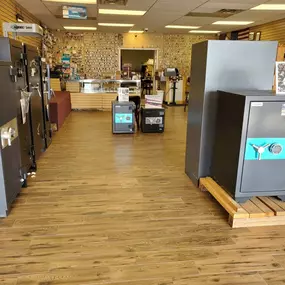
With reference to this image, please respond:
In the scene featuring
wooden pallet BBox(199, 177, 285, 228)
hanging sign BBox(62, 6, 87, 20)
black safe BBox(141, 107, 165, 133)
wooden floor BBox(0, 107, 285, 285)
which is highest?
hanging sign BBox(62, 6, 87, 20)

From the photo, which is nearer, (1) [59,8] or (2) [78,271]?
(2) [78,271]

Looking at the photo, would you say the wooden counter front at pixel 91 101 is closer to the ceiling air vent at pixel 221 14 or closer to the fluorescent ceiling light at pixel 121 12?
the fluorescent ceiling light at pixel 121 12

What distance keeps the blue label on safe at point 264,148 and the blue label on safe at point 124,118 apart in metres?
3.67

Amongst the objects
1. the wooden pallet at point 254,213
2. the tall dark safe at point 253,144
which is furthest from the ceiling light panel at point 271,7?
the wooden pallet at point 254,213

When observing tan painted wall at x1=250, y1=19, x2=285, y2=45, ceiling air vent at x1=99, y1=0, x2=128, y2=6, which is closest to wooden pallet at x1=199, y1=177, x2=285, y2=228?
ceiling air vent at x1=99, y1=0, x2=128, y2=6

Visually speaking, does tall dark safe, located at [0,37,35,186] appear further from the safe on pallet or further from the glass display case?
the glass display case

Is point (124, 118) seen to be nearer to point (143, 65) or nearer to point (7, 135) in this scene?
point (7, 135)

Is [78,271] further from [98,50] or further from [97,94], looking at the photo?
[98,50]

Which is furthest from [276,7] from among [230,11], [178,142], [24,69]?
[24,69]

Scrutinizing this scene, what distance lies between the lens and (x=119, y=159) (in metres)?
4.21

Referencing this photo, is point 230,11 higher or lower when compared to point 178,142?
higher

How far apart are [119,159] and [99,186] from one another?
102 cm

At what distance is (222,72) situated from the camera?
9.41 ft

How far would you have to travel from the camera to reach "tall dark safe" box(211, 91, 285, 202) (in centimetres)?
234
